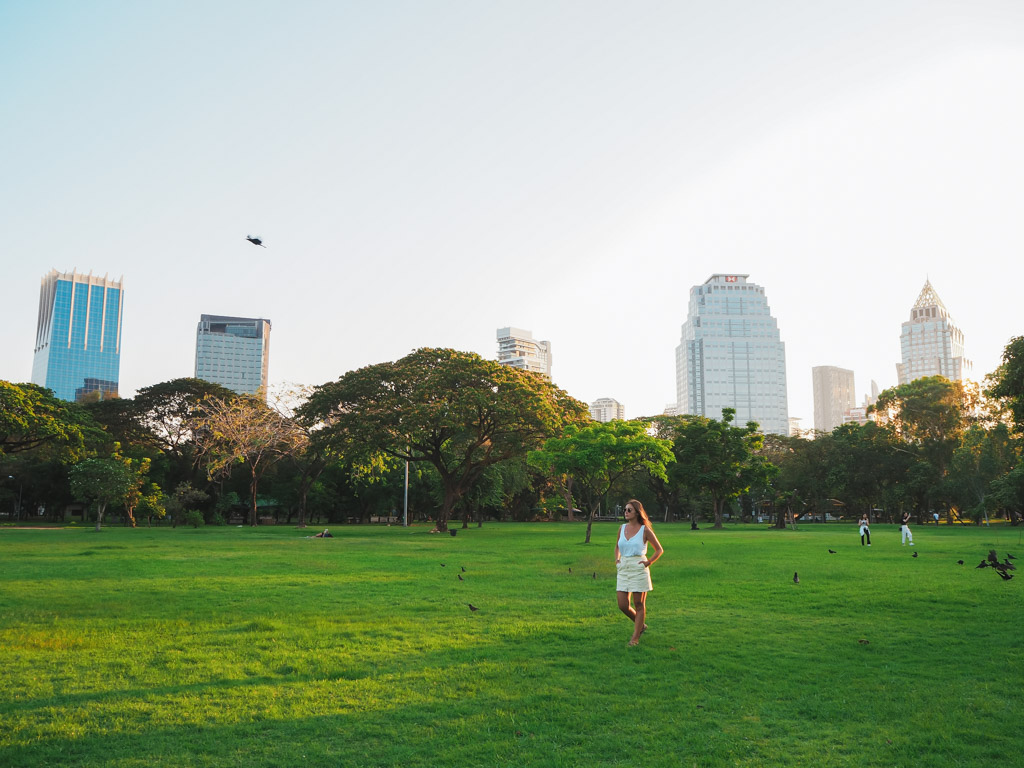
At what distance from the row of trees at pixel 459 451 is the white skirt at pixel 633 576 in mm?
18802

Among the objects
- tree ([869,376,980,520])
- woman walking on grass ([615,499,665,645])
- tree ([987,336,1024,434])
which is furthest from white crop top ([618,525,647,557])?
tree ([869,376,980,520])

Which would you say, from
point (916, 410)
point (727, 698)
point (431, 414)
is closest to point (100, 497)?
point (431, 414)

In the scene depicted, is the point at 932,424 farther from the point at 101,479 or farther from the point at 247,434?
the point at 101,479

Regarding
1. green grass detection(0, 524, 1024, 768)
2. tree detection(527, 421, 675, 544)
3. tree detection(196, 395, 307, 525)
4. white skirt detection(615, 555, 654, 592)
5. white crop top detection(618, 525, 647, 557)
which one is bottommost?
green grass detection(0, 524, 1024, 768)

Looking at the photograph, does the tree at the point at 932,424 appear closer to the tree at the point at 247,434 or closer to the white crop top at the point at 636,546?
the tree at the point at 247,434

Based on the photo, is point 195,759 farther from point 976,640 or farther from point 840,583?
point 840,583

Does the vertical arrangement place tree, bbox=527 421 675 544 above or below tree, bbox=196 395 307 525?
below

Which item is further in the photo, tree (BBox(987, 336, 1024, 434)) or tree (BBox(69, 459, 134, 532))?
tree (BBox(69, 459, 134, 532))

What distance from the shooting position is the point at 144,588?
14.4 metres

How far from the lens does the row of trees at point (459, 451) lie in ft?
123

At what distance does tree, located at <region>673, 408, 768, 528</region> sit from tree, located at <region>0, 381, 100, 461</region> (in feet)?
133

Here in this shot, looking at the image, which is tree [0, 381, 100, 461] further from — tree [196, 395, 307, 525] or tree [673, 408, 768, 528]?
tree [673, 408, 768, 528]

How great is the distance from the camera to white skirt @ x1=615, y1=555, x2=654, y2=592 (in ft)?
30.2

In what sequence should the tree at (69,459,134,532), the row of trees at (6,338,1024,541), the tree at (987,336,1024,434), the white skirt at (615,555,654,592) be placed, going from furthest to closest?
the tree at (69,459,134,532) < the row of trees at (6,338,1024,541) < the tree at (987,336,1024,434) < the white skirt at (615,555,654,592)
